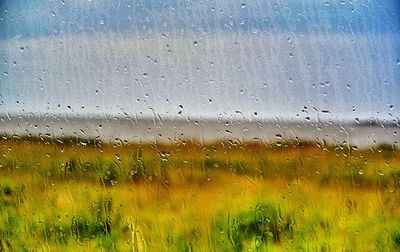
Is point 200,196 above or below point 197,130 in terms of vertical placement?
below

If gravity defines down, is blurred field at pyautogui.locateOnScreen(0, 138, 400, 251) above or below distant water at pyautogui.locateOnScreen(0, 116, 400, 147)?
below

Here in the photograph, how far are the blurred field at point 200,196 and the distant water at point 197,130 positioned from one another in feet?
0.08

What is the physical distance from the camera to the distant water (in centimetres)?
188

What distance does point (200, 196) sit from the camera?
200cm

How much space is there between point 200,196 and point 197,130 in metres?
0.20

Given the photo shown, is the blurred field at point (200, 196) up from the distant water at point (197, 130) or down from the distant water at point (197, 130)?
down

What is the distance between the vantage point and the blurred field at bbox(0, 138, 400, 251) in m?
1.92

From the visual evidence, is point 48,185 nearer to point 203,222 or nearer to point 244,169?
point 203,222

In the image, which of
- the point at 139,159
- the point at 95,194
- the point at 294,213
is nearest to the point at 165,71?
the point at 139,159

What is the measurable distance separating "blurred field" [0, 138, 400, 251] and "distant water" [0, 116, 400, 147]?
25 millimetres

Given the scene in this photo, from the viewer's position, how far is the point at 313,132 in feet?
6.25

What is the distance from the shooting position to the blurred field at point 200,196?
1.92 m

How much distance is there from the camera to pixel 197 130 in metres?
1.97

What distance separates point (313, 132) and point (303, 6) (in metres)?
0.36
